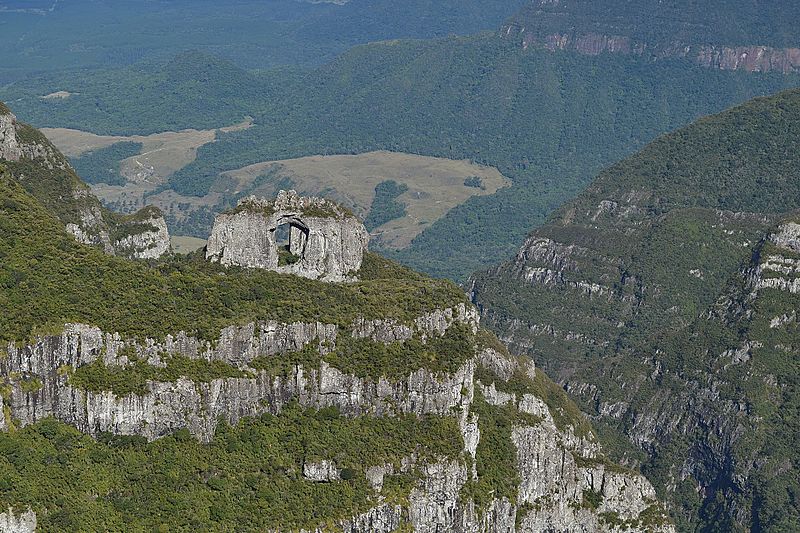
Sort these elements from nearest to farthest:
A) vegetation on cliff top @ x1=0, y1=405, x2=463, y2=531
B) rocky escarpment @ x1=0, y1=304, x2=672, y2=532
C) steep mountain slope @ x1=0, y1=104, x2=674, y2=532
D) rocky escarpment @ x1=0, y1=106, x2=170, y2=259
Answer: vegetation on cliff top @ x1=0, y1=405, x2=463, y2=531
steep mountain slope @ x1=0, y1=104, x2=674, y2=532
rocky escarpment @ x1=0, y1=304, x2=672, y2=532
rocky escarpment @ x1=0, y1=106, x2=170, y2=259

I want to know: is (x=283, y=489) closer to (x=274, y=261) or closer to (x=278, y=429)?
(x=278, y=429)

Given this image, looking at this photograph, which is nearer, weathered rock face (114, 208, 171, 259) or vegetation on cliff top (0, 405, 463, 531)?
vegetation on cliff top (0, 405, 463, 531)

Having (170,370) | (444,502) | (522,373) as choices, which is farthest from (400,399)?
(522,373)

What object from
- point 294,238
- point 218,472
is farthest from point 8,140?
point 218,472

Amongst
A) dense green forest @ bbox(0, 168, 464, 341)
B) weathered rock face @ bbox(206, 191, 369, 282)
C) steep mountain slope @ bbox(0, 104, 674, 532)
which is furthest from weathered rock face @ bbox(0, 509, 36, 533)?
weathered rock face @ bbox(206, 191, 369, 282)

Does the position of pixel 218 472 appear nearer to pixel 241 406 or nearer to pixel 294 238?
pixel 241 406

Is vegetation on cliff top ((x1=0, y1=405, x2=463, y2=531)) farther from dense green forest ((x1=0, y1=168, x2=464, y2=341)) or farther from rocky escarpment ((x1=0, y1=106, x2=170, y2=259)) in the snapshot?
rocky escarpment ((x1=0, y1=106, x2=170, y2=259))

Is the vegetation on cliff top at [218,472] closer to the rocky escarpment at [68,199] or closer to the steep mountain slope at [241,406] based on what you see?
the steep mountain slope at [241,406]
